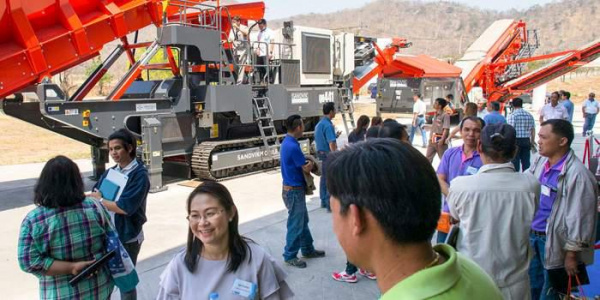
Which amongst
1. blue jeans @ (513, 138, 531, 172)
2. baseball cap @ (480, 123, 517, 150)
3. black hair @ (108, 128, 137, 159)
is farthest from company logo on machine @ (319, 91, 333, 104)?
baseball cap @ (480, 123, 517, 150)

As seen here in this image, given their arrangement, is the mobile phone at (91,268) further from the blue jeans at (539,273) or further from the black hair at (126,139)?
the blue jeans at (539,273)

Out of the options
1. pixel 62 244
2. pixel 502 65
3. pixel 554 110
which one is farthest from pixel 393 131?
pixel 502 65

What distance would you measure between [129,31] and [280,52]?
3.32 m

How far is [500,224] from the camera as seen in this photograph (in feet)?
9.21

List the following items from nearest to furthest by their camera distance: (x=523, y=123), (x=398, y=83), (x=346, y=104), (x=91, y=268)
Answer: (x=91, y=268)
(x=523, y=123)
(x=346, y=104)
(x=398, y=83)

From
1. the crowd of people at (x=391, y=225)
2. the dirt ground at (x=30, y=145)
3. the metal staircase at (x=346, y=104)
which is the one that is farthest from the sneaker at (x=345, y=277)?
the dirt ground at (x=30, y=145)

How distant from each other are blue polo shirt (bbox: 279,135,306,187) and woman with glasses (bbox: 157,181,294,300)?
8.83ft

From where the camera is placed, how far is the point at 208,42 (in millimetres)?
9570

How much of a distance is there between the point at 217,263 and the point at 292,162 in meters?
2.89

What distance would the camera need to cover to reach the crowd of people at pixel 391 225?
4.17ft

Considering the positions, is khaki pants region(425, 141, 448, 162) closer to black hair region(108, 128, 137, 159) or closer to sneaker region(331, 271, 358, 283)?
sneaker region(331, 271, 358, 283)

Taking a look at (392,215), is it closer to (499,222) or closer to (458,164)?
(499,222)

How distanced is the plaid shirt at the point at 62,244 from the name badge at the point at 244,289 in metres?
1.09

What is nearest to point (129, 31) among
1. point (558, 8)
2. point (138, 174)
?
A: point (138, 174)
